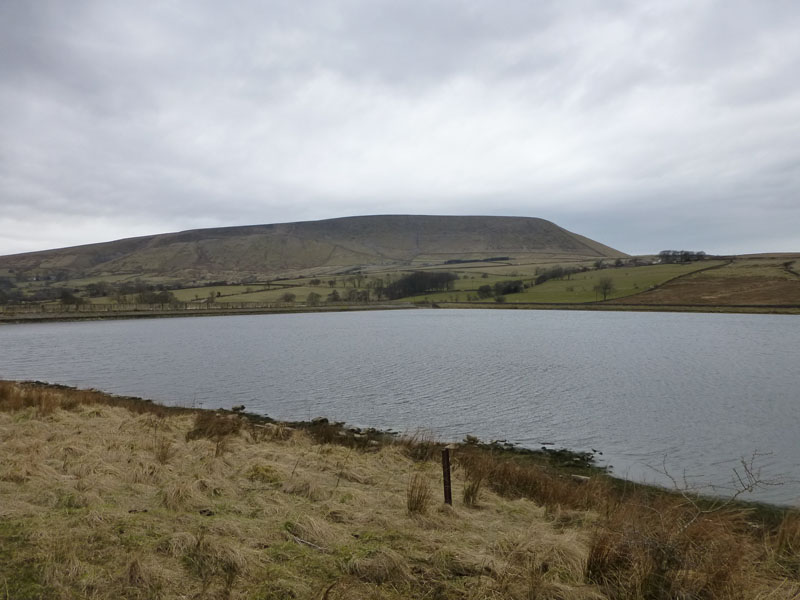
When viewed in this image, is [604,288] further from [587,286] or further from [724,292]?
[724,292]

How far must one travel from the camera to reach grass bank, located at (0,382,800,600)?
19.1ft

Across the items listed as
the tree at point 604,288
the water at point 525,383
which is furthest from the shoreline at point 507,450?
the tree at point 604,288

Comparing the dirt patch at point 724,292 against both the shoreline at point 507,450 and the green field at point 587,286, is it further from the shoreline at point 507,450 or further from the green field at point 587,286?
the shoreline at point 507,450

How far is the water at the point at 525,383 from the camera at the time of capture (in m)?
19.9

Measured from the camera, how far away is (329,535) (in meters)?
7.34

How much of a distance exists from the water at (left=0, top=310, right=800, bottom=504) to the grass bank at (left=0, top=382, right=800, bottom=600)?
6.91 meters

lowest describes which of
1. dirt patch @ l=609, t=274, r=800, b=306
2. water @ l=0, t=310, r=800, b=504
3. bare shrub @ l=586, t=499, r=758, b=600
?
water @ l=0, t=310, r=800, b=504

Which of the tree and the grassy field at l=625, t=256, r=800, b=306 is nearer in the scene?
the grassy field at l=625, t=256, r=800, b=306

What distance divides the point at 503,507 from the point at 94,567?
7.11 meters

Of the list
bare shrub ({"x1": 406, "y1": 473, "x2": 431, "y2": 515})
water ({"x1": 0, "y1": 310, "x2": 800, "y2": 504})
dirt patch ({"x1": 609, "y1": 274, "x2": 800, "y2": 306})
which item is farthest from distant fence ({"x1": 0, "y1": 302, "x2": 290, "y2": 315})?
bare shrub ({"x1": 406, "y1": 473, "x2": 431, "y2": 515})

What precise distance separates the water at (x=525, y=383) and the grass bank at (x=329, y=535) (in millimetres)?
6909

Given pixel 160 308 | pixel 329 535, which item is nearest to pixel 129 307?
pixel 160 308

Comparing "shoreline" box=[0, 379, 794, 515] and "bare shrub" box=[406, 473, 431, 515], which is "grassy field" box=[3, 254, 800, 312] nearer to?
"shoreline" box=[0, 379, 794, 515]

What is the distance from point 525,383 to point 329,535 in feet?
87.5
